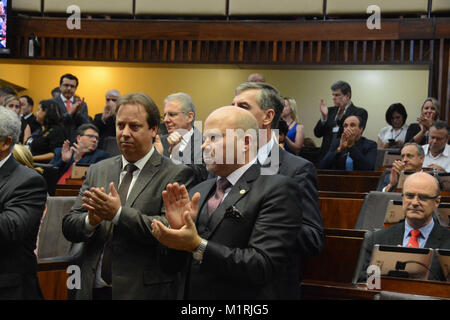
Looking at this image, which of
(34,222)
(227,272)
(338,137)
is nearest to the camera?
(227,272)

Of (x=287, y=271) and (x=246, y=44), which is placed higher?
(x=246, y=44)

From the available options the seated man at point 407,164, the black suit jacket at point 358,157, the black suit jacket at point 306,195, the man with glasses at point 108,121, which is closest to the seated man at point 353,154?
the black suit jacket at point 358,157

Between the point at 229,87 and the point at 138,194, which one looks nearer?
the point at 138,194

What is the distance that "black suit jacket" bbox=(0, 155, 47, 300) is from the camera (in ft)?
5.13

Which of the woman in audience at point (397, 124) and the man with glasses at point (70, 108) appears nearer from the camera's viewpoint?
the man with glasses at point (70, 108)

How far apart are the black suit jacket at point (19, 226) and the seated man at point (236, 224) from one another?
1.60 feet

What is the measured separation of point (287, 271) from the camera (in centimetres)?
138

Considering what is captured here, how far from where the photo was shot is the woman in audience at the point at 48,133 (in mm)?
3902

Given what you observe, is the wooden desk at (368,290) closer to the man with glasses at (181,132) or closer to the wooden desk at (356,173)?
the man with glasses at (181,132)

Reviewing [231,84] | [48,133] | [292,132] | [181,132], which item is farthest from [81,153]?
[231,84]

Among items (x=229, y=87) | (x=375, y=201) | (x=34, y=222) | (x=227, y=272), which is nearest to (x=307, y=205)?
(x=227, y=272)

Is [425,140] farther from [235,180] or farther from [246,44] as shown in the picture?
[235,180]
